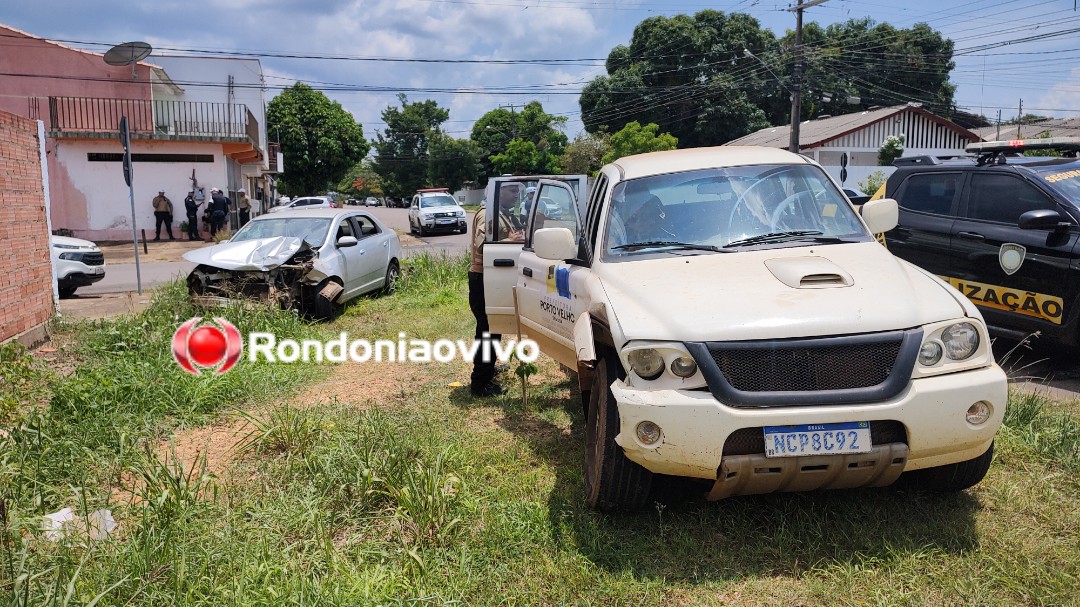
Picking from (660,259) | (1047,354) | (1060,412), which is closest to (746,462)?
(660,259)

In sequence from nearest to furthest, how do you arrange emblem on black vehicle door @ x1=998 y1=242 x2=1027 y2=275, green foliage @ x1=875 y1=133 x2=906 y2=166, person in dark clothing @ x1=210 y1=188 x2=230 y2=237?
emblem on black vehicle door @ x1=998 y1=242 x2=1027 y2=275, person in dark clothing @ x1=210 y1=188 x2=230 y2=237, green foliage @ x1=875 y1=133 x2=906 y2=166

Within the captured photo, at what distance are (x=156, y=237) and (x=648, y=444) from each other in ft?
90.4

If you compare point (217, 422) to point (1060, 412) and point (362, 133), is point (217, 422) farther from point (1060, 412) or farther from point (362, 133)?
point (362, 133)

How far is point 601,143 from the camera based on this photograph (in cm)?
4562

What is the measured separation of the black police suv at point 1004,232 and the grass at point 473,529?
4.68ft

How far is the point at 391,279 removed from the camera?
12844mm

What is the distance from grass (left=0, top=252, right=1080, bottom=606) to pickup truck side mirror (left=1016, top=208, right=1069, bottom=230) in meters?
1.61

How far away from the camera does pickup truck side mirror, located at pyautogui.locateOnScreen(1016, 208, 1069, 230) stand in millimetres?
6223

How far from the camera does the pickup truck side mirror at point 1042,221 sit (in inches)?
245

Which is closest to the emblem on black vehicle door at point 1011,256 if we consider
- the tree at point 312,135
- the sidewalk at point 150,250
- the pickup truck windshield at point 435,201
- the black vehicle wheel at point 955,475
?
the black vehicle wheel at point 955,475

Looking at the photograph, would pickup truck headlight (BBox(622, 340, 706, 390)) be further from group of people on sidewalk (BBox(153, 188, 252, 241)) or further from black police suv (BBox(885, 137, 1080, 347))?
group of people on sidewalk (BBox(153, 188, 252, 241))

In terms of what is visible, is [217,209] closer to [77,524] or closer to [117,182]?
[117,182]

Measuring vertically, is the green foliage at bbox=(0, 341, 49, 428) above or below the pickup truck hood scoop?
below

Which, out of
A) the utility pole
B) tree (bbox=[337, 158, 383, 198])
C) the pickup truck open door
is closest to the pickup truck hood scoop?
the pickup truck open door
